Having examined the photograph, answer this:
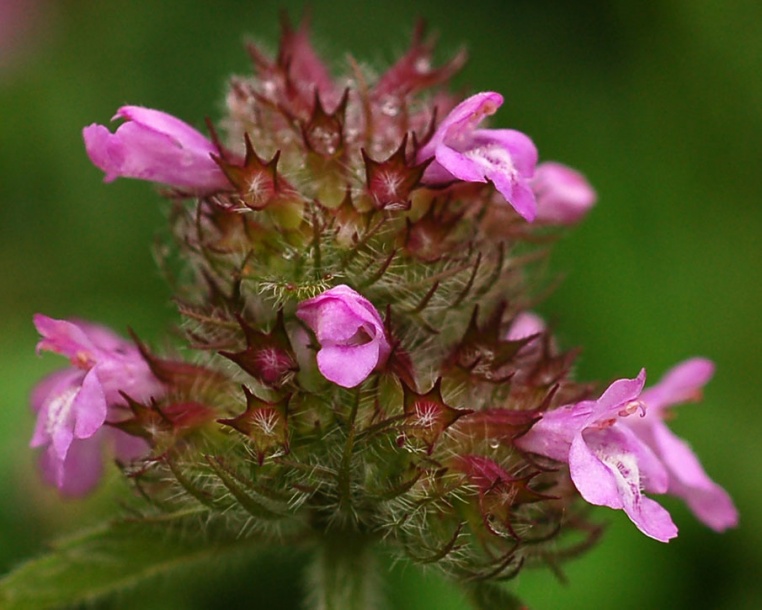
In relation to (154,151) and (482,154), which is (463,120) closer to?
(482,154)

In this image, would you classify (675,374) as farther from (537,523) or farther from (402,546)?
(402,546)

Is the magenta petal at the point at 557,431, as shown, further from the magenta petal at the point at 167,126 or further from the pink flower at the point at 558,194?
the magenta petal at the point at 167,126

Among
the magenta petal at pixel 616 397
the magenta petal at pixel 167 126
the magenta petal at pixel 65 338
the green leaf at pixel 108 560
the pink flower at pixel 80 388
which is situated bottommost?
the green leaf at pixel 108 560

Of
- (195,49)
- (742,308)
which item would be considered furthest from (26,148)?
Result: (742,308)

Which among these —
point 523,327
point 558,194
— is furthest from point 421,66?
point 523,327

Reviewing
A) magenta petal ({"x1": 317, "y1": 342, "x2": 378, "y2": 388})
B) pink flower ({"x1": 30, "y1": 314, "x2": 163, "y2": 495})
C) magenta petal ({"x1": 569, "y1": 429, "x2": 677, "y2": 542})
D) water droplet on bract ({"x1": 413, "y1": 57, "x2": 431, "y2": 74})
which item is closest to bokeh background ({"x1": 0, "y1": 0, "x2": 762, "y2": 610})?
pink flower ({"x1": 30, "y1": 314, "x2": 163, "y2": 495})

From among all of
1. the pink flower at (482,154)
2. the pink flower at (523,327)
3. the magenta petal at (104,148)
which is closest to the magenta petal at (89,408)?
the magenta petal at (104,148)
